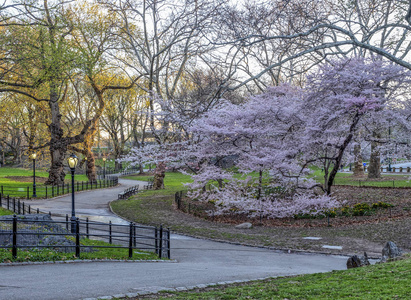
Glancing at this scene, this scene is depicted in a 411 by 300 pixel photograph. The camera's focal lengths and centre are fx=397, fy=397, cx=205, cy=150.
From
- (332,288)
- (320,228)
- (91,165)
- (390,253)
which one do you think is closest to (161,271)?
(332,288)

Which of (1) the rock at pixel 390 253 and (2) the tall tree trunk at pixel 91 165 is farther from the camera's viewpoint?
(2) the tall tree trunk at pixel 91 165

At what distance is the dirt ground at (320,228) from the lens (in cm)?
1468

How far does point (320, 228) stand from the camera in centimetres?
1792

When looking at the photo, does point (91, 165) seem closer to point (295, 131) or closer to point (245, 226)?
point (295, 131)

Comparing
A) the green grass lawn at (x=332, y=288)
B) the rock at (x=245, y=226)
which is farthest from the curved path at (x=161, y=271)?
the rock at (x=245, y=226)

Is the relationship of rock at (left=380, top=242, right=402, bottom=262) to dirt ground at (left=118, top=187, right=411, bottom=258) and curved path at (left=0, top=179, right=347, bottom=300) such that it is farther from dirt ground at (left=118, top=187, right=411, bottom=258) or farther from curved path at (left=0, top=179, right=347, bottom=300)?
dirt ground at (left=118, top=187, right=411, bottom=258)

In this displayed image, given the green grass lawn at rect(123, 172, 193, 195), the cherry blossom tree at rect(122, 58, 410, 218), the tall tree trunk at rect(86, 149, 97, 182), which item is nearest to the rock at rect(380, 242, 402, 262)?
the cherry blossom tree at rect(122, 58, 410, 218)

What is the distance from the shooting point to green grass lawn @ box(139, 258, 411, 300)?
21.2 ft

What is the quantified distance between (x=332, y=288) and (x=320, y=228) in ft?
37.0

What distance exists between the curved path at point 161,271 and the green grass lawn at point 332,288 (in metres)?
0.91

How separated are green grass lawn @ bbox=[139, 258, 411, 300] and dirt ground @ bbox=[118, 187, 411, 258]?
5.39 meters

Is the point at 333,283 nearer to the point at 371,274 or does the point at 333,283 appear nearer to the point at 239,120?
the point at 371,274

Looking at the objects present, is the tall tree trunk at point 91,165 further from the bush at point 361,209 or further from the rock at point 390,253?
the rock at point 390,253

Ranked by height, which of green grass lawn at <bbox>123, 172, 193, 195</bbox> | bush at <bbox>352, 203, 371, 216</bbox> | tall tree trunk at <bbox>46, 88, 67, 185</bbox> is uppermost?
tall tree trunk at <bbox>46, 88, 67, 185</bbox>
